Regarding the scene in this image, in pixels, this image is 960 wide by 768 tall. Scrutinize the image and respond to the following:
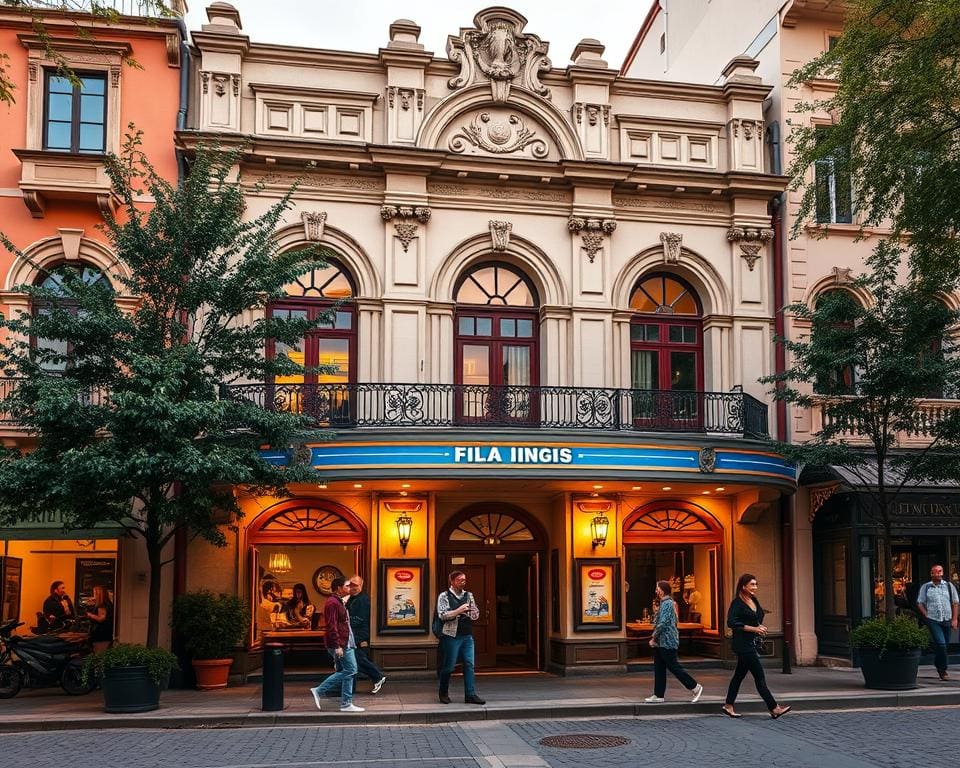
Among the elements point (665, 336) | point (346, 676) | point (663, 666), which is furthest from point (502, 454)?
point (665, 336)

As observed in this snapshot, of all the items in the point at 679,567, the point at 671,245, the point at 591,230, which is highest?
the point at 591,230

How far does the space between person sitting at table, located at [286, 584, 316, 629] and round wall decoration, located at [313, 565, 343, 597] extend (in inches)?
9.5

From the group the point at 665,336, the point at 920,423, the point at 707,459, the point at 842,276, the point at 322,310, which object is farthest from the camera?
the point at 842,276

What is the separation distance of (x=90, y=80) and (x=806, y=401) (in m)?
13.7

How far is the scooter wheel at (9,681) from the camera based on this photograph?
16375mm

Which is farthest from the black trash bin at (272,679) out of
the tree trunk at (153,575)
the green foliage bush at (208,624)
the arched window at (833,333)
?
the arched window at (833,333)

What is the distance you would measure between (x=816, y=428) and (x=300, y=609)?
33.2ft

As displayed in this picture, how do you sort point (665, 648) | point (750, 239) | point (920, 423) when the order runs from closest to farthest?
point (665, 648) < point (920, 423) < point (750, 239)

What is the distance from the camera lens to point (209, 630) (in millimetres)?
17031

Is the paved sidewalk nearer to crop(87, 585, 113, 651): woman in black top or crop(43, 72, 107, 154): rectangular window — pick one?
crop(87, 585, 113, 651): woman in black top

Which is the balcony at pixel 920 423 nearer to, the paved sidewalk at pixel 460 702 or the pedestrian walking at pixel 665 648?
the paved sidewalk at pixel 460 702

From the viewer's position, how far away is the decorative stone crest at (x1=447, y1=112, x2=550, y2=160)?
791 inches

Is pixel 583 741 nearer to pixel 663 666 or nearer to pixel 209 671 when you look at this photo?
pixel 663 666

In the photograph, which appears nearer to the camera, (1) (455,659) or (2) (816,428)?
(1) (455,659)
